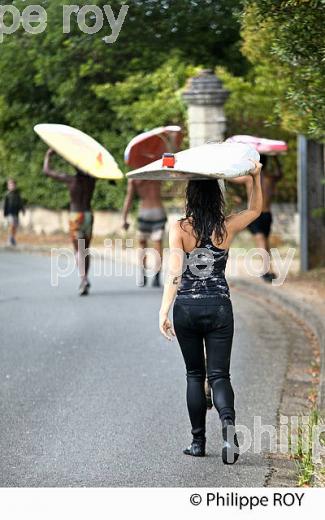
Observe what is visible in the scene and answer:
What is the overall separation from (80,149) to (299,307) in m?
3.01

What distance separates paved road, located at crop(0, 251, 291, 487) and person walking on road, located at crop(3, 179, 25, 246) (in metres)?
11.7

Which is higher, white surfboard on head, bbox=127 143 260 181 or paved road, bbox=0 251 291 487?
white surfboard on head, bbox=127 143 260 181

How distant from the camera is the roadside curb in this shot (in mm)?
9848

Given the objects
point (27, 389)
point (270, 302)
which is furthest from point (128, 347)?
point (270, 302)

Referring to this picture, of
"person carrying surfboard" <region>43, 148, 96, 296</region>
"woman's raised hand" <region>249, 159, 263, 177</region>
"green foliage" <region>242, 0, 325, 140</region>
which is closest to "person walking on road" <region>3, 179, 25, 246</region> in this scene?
"person carrying surfboard" <region>43, 148, 96, 296</region>

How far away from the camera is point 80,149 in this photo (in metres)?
13.6

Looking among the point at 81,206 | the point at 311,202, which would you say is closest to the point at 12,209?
the point at 311,202

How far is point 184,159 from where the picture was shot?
285 inches

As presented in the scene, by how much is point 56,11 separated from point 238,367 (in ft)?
24.0

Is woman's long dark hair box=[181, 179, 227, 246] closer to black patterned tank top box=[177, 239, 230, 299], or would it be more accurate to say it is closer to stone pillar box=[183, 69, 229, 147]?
black patterned tank top box=[177, 239, 230, 299]

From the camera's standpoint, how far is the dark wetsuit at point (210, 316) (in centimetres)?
730

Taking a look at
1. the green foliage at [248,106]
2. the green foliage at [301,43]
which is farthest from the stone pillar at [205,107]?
the green foliage at [301,43]

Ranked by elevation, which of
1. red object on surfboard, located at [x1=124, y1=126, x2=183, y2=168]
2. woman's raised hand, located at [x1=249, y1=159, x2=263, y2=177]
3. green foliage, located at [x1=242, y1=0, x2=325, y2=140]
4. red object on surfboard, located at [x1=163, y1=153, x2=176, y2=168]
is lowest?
woman's raised hand, located at [x1=249, y1=159, x2=263, y2=177]

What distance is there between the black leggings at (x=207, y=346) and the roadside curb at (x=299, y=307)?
1.22 meters
